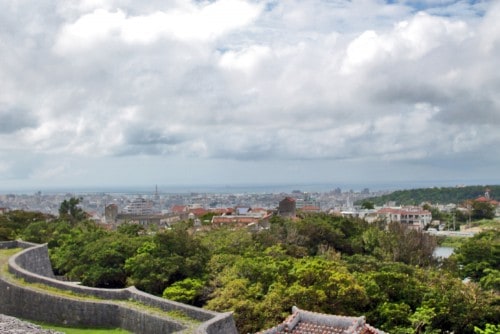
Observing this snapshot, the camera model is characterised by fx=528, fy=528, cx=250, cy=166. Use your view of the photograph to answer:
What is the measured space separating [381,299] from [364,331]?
24.0 ft

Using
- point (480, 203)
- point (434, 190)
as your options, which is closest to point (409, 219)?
point (480, 203)

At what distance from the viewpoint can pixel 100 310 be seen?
48.3 ft

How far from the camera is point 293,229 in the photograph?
33.2 m

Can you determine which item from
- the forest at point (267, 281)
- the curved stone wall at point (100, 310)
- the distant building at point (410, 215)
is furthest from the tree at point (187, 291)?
the distant building at point (410, 215)

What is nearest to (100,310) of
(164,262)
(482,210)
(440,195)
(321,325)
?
(164,262)

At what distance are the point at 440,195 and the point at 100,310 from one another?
148048mm

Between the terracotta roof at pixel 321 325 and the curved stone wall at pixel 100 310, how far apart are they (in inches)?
68.9

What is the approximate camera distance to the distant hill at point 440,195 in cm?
14350

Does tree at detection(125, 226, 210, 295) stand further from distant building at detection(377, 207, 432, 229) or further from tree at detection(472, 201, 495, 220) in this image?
tree at detection(472, 201, 495, 220)

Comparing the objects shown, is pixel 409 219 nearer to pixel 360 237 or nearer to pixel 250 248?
pixel 360 237

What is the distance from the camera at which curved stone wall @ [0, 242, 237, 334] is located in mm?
12766

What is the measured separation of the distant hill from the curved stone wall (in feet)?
438

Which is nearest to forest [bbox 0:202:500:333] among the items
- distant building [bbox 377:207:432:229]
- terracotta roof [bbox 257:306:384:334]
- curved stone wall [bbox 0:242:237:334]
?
curved stone wall [bbox 0:242:237:334]

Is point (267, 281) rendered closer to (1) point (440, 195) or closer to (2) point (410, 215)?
(2) point (410, 215)
